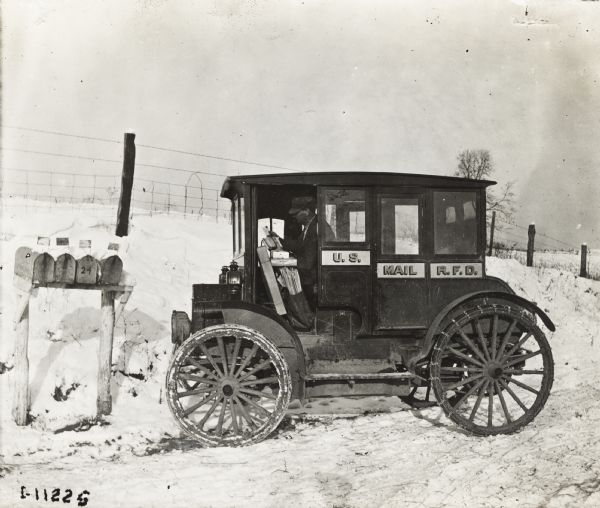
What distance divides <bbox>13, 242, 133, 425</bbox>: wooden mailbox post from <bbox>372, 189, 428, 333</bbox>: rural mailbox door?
251 cm

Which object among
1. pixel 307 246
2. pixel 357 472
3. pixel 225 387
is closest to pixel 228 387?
pixel 225 387

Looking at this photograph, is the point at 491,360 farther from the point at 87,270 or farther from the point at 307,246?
the point at 87,270

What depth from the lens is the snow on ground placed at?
3.66 meters

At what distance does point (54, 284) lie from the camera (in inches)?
200

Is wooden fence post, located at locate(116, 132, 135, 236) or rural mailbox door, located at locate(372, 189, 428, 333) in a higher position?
wooden fence post, located at locate(116, 132, 135, 236)

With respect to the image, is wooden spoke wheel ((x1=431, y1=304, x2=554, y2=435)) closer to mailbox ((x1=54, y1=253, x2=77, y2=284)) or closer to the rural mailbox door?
the rural mailbox door

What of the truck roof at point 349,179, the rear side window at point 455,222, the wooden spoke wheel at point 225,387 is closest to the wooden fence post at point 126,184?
the truck roof at point 349,179

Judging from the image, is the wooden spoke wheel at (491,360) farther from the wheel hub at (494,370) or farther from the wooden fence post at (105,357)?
the wooden fence post at (105,357)

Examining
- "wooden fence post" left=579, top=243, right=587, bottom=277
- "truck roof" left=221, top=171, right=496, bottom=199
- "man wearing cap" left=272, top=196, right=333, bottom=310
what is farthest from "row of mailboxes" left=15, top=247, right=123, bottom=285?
"wooden fence post" left=579, top=243, right=587, bottom=277

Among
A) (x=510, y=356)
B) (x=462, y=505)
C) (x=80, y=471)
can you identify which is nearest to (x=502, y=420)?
(x=510, y=356)

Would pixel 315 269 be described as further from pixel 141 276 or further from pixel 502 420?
pixel 141 276

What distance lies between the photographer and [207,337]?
4.70m

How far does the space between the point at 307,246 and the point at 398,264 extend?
3.01 feet

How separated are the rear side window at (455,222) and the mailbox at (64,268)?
3.51 metres
